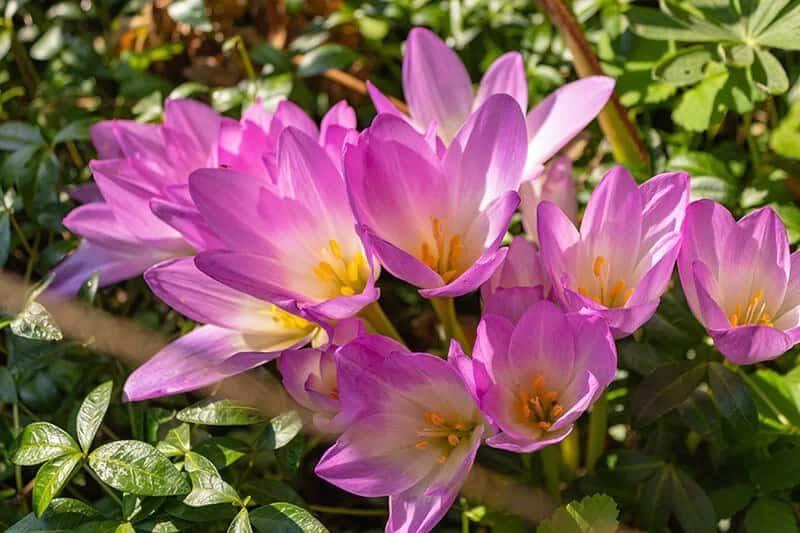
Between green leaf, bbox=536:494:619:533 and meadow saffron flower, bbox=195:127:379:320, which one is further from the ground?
meadow saffron flower, bbox=195:127:379:320

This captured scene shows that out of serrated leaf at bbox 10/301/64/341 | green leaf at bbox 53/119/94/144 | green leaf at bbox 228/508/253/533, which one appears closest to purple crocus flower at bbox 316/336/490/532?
green leaf at bbox 228/508/253/533

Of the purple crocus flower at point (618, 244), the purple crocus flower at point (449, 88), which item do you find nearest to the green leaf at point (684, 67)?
the purple crocus flower at point (449, 88)

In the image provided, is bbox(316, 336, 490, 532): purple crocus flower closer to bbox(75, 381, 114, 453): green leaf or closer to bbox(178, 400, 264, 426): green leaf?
bbox(178, 400, 264, 426): green leaf

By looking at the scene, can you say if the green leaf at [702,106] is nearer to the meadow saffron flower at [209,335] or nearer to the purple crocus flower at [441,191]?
the purple crocus flower at [441,191]

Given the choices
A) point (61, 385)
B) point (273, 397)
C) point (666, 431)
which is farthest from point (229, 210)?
point (666, 431)

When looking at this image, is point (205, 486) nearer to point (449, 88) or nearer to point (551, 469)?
point (551, 469)

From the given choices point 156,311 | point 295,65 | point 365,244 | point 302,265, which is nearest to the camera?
point 365,244

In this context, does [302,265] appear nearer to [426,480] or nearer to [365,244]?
[365,244]
